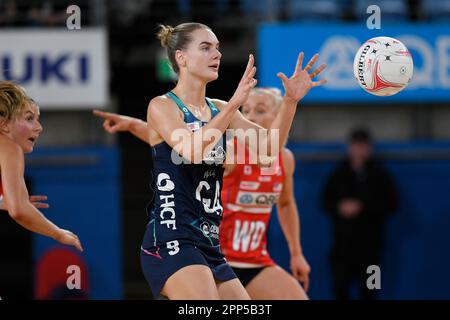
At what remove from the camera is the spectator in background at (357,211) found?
9.81 metres

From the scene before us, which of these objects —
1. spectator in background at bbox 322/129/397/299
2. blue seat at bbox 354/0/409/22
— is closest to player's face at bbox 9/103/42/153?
spectator in background at bbox 322/129/397/299

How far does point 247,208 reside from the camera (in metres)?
6.48

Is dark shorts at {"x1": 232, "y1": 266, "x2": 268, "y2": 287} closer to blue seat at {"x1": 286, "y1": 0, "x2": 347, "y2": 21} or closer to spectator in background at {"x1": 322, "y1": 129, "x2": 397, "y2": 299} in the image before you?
spectator in background at {"x1": 322, "y1": 129, "x2": 397, "y2": 299}

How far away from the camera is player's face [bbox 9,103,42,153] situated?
530cm

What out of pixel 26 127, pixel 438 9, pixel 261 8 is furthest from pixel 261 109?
pixel 438 9

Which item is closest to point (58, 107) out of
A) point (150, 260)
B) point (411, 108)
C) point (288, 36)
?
point (288, 36)

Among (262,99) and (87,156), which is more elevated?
(262,99)

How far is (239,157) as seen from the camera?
6.09 metres

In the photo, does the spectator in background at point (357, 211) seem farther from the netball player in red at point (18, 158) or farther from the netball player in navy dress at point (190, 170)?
the netball player in red at point (18, 158)

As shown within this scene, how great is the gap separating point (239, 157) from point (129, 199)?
502 centimetres

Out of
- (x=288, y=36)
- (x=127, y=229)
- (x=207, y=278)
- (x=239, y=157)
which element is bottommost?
(x=127, y=229)

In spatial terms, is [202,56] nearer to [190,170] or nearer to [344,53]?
[190,170]

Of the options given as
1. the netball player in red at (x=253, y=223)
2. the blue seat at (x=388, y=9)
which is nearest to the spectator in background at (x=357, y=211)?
the blue seat at (x=388, y=9)

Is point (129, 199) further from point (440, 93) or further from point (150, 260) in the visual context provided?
point (150, 260)
